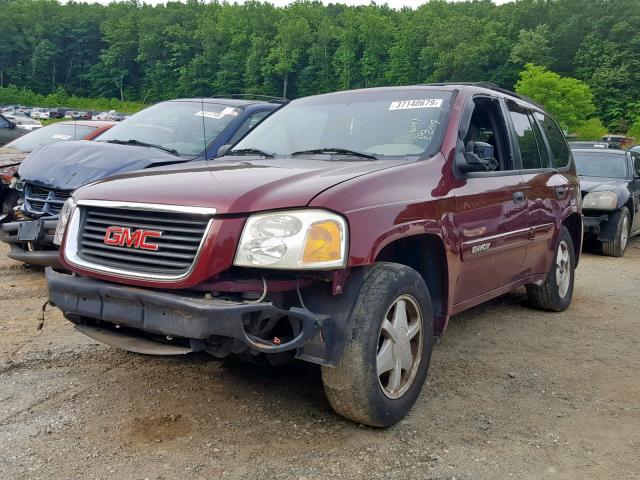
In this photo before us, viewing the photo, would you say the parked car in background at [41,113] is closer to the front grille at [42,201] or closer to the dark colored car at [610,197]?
the dark colored car at [610,197]

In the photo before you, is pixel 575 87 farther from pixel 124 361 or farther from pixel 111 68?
pixel 111 68

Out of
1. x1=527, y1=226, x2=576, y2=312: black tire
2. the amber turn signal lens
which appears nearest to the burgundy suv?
the amber turn signal lens

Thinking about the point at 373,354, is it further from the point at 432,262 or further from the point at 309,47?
the point at 309,47

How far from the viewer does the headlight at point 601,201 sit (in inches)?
358

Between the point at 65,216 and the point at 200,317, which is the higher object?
the point at 65,216

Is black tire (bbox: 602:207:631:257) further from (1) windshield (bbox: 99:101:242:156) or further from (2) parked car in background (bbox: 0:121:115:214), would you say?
(2) parked car in background (bbox: 0:121:115:214)

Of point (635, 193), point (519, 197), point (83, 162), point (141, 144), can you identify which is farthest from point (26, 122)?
point (519, 197)

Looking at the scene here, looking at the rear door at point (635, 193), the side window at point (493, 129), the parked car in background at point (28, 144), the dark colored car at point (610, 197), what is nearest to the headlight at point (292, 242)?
the side window at point (493, 129)

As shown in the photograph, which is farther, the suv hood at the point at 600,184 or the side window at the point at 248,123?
the suv hood at the point at 600,184

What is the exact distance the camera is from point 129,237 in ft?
9.69

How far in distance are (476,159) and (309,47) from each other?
96172mm

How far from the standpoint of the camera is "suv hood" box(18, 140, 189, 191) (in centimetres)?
557

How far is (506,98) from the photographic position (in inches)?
190

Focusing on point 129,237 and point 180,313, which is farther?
point 129,237
